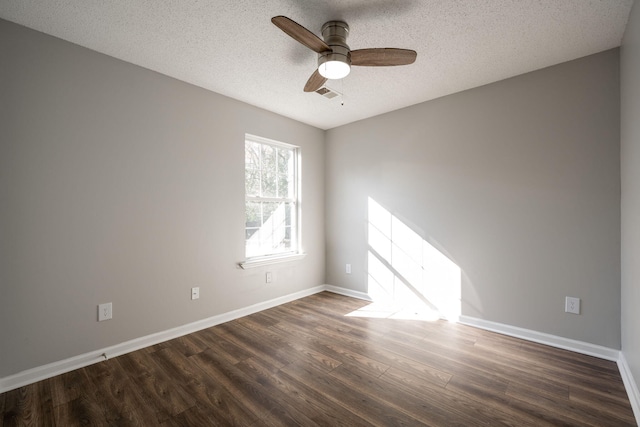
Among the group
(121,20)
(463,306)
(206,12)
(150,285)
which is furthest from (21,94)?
(463,306)

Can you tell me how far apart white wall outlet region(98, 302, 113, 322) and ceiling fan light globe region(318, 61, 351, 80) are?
2519 millimetres

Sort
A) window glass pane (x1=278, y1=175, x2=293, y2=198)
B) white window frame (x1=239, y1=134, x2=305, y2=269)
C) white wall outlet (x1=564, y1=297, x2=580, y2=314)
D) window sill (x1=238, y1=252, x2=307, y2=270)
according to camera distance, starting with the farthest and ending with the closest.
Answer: window glass pane (x1=278, y1=175, x2=293, y2=198) < white window frame (x1=239, y1=134, x2=305, y2=269) < window sill (x1=238, y1=252, x2=307, y2=270) < white wall outlet (x1=564, y1=297, x2=580, y2=314)

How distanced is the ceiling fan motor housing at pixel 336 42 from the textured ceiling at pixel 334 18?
51 millimetres

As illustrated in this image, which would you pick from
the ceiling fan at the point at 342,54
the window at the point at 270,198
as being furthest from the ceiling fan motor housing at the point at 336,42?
the window at the point at 270,198

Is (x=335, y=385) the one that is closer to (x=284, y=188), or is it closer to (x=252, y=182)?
(x=252, y=182)

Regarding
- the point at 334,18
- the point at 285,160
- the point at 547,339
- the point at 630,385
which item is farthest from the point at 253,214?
the point at 630,385

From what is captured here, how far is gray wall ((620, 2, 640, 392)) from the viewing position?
1.72 m

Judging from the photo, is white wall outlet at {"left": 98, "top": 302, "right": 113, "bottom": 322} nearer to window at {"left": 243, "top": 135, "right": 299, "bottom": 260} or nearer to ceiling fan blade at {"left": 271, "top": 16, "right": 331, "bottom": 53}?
window at {"left": 243, "top": 135, "right": 299, "bottom": 260}

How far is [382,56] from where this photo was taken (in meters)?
1.94

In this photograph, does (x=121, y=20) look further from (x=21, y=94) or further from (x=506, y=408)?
(x=506, y=408)

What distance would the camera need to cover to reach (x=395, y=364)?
2229 millimetres

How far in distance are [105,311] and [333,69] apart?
2619 mm

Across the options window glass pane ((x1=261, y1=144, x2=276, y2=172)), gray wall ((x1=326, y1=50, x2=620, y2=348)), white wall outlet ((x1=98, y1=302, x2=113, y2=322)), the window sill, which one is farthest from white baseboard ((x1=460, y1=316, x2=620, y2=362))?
white wall outlet ((x1=98, y1=302, x2=113, y2=322))

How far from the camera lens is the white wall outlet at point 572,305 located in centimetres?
242
